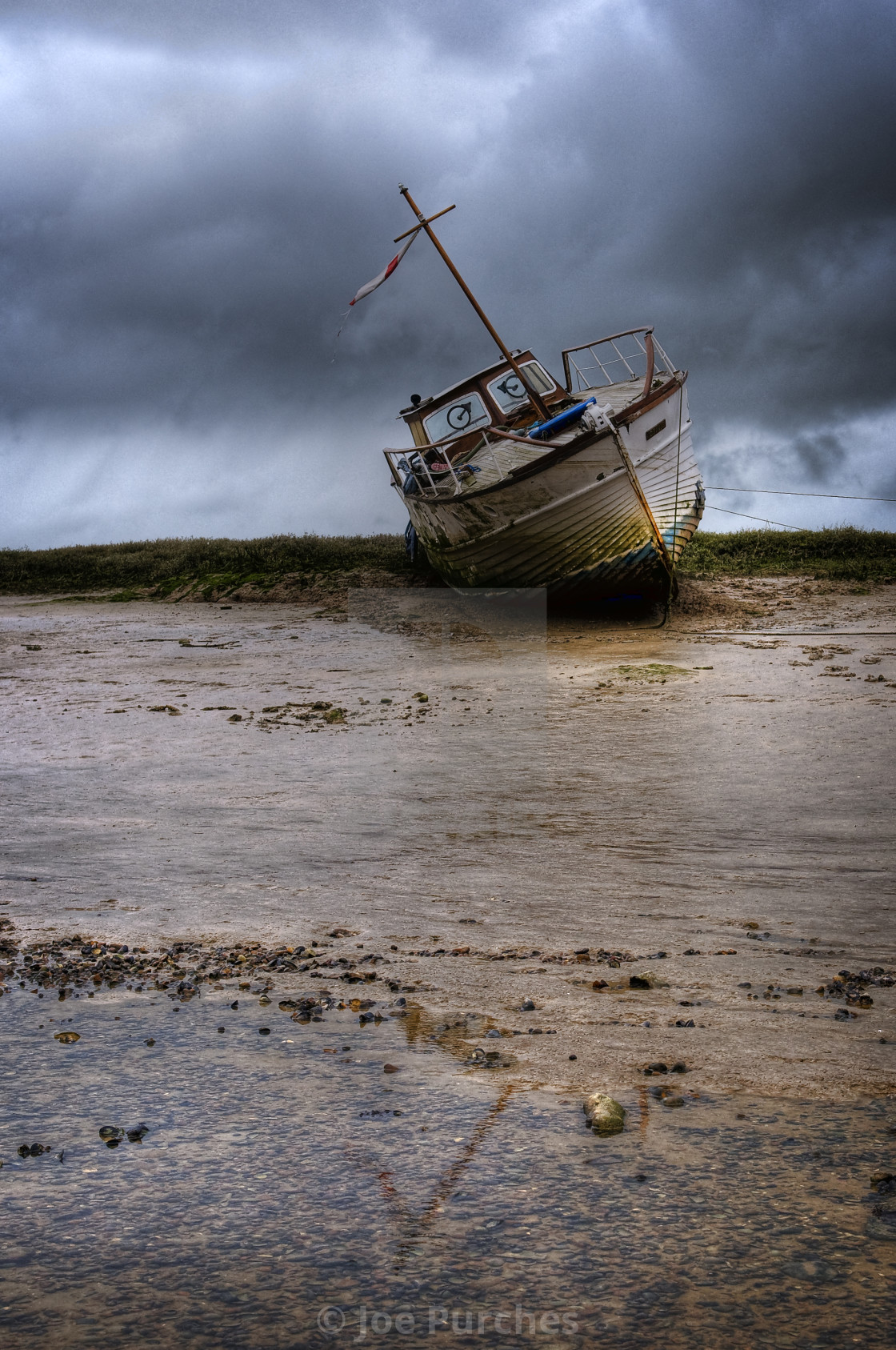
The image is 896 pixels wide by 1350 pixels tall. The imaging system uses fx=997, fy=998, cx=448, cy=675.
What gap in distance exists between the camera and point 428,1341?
1943 millimetres

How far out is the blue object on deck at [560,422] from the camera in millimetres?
14258

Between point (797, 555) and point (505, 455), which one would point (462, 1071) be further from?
point (797, 555)

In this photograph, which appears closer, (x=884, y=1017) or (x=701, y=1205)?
(x=701, y=1205)

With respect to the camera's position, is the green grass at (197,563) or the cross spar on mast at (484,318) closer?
the cross spar on mast at (484,318)

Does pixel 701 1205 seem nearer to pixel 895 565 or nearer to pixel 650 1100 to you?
pixel 650 1100

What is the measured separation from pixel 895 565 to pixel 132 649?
1360cm

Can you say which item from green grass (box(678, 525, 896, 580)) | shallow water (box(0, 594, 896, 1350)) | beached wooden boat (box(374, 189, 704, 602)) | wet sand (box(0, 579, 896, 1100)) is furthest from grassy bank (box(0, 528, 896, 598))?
shallow water (box(0, 594, 896, 1350))

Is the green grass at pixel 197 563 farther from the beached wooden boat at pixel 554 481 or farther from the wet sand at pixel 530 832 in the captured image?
the wet sand at pixel 530 832

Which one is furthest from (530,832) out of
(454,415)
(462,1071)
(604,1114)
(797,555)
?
(797,555)

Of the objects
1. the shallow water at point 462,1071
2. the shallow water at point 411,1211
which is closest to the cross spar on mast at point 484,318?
the shallow water at point 462,1071

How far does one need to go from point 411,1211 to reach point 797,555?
19.4 meters

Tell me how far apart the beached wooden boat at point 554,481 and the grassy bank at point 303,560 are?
3.20 meters

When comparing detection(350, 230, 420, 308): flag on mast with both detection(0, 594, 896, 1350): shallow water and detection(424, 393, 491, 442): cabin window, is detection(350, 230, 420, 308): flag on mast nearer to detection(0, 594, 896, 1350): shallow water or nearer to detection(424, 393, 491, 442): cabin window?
detection(424, 393, 491, 442): cabin window

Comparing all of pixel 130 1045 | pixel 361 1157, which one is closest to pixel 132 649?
pixel 130 1045
